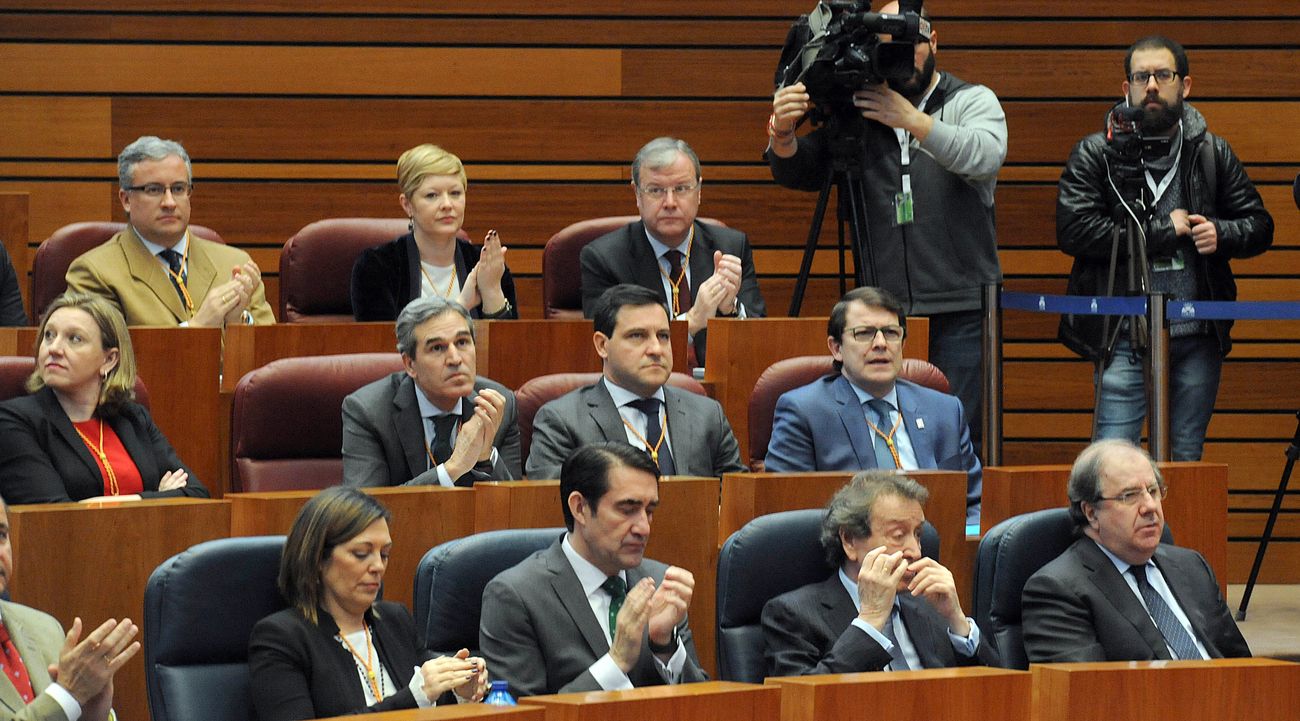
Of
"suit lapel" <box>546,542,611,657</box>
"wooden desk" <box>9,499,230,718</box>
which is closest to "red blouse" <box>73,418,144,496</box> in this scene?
"wooden desk" <box>9,499,230,718</box>

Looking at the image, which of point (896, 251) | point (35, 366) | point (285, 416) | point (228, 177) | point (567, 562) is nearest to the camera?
point (567, 562)

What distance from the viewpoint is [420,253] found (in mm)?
4031

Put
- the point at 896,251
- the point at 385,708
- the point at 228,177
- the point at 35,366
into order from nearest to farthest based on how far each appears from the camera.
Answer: the point at 385,708 → the point at 35,366 → the point at 896,251 → the point at 228,177

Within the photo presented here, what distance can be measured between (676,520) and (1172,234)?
6.09 feet

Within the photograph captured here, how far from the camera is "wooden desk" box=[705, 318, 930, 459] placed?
366 centimetres

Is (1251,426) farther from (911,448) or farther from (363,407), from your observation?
(363,407)

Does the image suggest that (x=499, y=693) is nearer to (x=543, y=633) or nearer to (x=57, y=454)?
(x=543, y=633)

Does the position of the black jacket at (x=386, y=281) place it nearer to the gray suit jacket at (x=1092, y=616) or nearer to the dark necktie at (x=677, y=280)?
the dark necktie at (x=677, y=280)

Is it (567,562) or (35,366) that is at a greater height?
(35,366)

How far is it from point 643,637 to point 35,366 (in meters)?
1.33

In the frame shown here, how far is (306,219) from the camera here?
16.5ft

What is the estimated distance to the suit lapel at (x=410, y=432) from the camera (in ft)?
10.4

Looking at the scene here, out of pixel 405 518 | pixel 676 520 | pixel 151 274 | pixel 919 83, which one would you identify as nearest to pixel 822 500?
pixel 676 520

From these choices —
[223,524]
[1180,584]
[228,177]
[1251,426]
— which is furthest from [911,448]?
[228,177]
